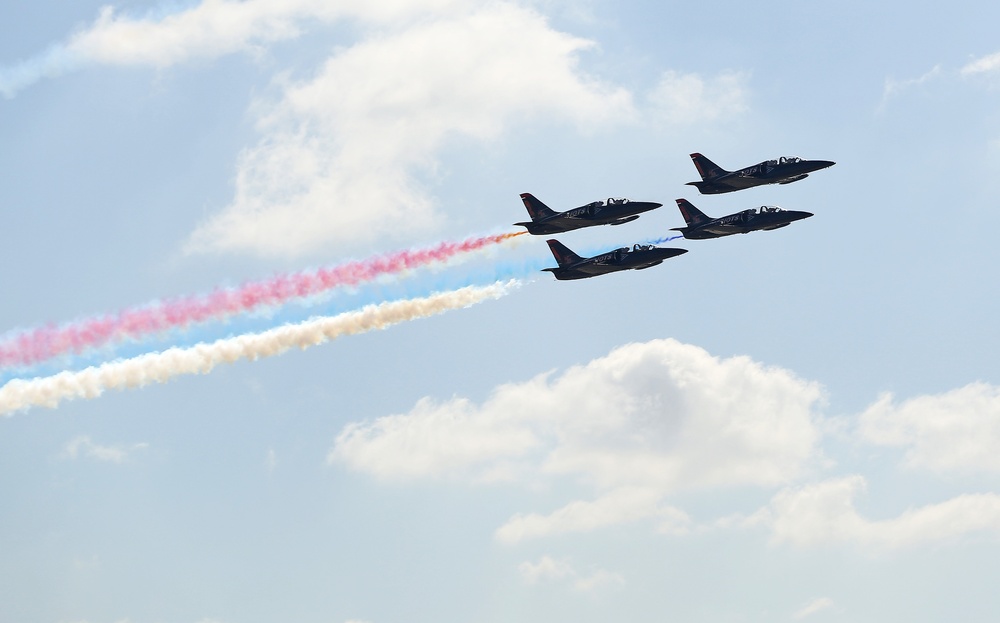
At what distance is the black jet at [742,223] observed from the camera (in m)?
158

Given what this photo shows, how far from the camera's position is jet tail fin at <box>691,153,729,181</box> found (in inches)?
6314

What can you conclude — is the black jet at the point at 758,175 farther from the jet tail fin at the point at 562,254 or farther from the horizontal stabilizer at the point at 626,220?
the jet tail fin at the point at 562,254

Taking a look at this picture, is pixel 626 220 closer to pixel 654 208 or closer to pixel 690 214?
pixel 654 208

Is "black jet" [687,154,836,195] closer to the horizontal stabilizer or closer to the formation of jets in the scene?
the formation of jets

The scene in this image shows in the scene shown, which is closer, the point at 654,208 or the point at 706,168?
the point at 654,208

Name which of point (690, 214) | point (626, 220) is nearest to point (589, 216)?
point (626, 220)

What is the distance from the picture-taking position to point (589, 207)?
154m

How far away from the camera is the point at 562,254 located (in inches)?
6294

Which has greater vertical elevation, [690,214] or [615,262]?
[690,214]

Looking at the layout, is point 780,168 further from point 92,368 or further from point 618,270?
point 92,368

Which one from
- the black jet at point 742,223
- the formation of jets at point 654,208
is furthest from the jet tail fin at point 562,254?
the black jet at point 742,223

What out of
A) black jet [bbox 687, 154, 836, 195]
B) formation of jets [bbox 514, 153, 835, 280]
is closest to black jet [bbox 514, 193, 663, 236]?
formation of jets [bbox 514, 153, 835, 280]

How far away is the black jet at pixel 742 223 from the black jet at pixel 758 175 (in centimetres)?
256

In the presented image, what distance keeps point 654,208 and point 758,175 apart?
432 inches
